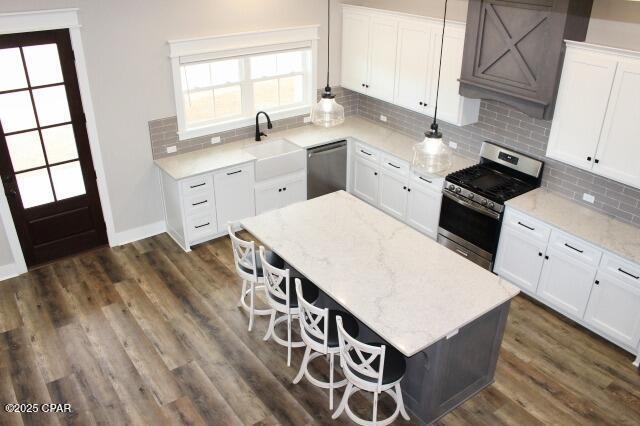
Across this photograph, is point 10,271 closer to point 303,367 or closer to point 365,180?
point 303,367

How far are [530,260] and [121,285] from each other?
4.14 metres


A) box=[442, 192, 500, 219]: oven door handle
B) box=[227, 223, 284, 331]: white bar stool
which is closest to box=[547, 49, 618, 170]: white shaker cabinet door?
box=[442, 192, 500, 219]: oven door handle

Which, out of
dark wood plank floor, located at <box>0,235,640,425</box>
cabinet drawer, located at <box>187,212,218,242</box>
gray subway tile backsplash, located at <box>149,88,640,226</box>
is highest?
gray subway tile backsplash, located at <box>149,88,640,226</box>

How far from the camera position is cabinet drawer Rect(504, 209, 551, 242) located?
16.6 feet

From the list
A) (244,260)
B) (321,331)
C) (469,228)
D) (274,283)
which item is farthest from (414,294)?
(469,228)

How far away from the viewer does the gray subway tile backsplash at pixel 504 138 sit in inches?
198

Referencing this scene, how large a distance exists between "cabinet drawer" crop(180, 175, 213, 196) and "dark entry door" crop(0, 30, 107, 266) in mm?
1037

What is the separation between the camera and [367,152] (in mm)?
6887

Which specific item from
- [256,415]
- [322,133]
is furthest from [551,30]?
[256,415]

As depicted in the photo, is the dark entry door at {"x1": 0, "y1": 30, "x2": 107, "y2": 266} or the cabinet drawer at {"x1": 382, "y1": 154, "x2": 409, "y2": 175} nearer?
the dark entry door at {"x1": 0, "y1": 30, "x2": 107, "y2": 266}

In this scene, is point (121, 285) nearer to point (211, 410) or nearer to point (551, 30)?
point (211, 410)

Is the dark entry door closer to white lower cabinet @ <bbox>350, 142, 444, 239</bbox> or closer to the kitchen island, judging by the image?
the kitchen island

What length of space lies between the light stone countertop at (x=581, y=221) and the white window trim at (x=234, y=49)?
3224mm

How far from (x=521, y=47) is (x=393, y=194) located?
7.88ft
